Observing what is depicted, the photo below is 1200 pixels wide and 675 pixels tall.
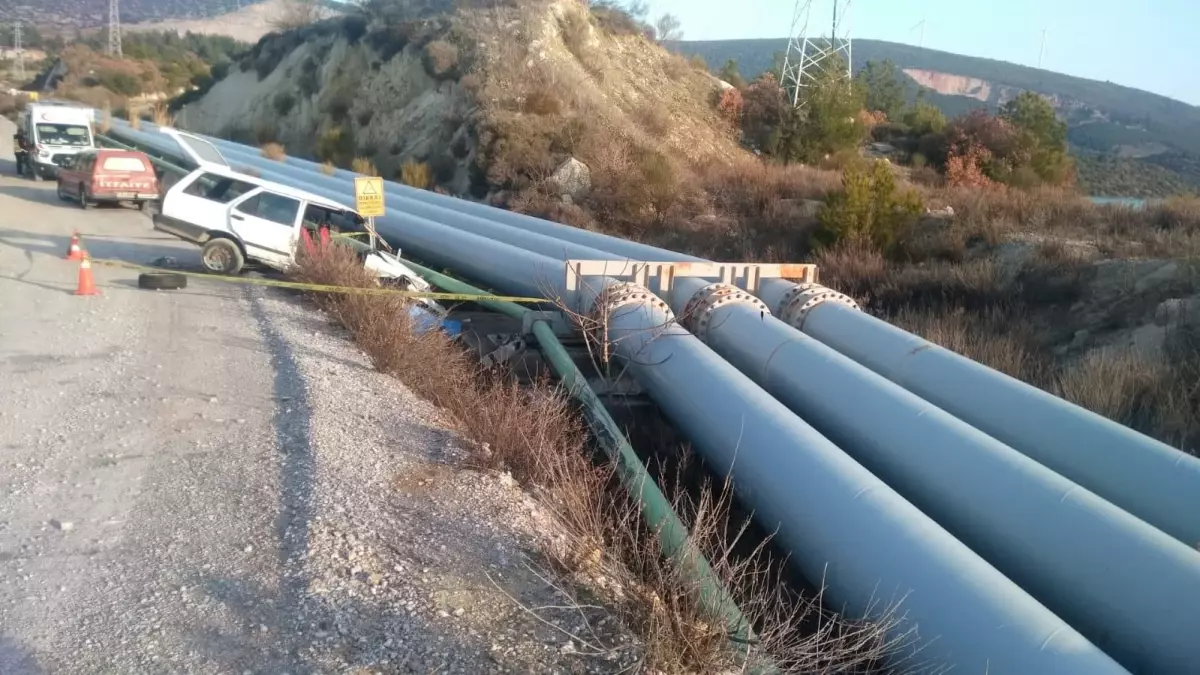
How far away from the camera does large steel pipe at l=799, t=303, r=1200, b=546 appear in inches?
252

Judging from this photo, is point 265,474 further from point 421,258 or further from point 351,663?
point 421,258

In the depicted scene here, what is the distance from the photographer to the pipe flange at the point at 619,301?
1043 centimetres

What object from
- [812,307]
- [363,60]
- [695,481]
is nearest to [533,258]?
[812,307]

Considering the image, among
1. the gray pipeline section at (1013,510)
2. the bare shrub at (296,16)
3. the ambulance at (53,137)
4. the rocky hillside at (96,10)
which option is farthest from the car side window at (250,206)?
the rocky hillside at (96,10)

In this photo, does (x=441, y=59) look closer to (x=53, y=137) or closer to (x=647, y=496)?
(x=53, y=137)

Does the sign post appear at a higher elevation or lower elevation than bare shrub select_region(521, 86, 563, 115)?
lower

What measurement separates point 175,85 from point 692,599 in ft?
278

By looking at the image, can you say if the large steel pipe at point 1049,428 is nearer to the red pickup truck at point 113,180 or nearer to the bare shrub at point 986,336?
the bare shrub at point 986,336

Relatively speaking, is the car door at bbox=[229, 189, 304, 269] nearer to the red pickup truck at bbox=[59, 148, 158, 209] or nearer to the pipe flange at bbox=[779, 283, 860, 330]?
the pipe flange at bbox=[779, 283, 860, 330]

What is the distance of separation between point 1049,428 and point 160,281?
10.9 metres

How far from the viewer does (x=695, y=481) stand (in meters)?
8.93

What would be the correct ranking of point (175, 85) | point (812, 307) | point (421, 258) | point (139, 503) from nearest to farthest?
point (139, 503) < point (812, 307) < point (421, 258) < point (175, 85)

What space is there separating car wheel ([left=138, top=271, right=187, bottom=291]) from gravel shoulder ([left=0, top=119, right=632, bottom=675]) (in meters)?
2.56

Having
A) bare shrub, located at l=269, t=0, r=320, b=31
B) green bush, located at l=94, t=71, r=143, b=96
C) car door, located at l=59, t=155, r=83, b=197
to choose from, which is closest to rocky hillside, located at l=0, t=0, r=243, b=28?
green bush, located at l=94, t=71, r=143, b=96
